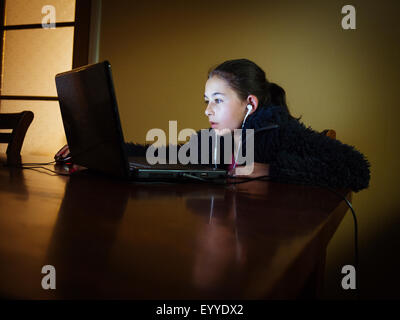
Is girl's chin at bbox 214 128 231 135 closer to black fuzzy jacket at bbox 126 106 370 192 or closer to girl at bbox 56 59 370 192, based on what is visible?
girl at bbox 56 59 370 192

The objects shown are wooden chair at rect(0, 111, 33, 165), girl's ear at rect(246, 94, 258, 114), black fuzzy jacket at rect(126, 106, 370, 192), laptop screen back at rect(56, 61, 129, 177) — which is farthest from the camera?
girl's ear at rect(246, 94, 258, 114)

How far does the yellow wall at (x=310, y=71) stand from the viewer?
5.16 ft

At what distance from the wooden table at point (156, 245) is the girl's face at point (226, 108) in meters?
1.11

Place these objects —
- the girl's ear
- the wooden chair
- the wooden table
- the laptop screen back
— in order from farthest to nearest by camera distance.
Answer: the girl's ear
the wooden chair
the laptop screen back
the wooden table

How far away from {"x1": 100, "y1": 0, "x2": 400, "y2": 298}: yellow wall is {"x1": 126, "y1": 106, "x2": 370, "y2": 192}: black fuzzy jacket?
2.82 ft

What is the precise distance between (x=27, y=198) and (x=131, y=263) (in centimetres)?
26

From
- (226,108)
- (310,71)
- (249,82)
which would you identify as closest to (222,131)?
(226,108)

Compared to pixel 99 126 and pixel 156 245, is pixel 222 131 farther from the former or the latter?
pixel 156 245

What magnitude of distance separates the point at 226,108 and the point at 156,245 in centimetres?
135

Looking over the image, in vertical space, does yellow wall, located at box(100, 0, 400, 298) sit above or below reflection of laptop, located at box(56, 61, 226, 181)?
above

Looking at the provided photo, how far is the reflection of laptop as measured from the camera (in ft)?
1.80

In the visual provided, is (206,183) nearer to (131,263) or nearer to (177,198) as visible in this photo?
(177,198)

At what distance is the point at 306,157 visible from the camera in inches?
31.3

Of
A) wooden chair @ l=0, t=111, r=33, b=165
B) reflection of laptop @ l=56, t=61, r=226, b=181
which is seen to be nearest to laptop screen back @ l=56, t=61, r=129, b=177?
reflection of laptop @ l=56, t=61, r=226, b=181
